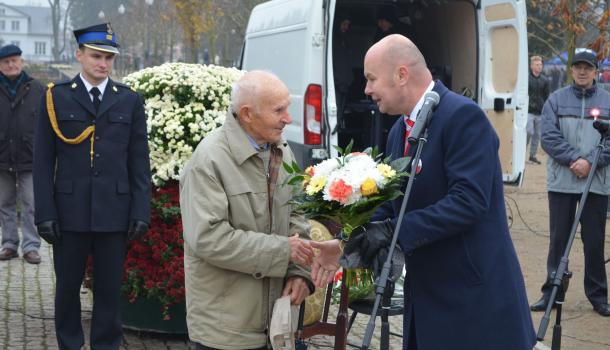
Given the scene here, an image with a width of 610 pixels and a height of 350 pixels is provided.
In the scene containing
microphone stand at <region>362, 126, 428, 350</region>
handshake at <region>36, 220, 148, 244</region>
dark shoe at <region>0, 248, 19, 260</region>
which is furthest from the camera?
dark shoe at <region>0, 248, 19, 260</region>

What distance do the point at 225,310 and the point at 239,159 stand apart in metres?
0.63

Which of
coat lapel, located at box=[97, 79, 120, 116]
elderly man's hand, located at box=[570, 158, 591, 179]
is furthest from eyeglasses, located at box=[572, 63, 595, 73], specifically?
coat lapel, located at box=[97, 79, 120, 116]

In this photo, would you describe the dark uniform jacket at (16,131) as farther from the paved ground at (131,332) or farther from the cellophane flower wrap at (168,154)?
the cellophane flower wrap at (168,154)

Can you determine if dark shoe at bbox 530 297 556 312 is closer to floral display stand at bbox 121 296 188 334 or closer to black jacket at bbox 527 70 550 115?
floral display stand at bbox 121 296 188 334

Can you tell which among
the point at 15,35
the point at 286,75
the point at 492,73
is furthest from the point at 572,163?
the point at 15,35

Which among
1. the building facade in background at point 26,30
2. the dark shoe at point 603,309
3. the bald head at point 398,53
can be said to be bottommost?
the dark shoe at point 603,309

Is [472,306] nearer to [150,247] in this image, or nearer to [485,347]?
[485,347]

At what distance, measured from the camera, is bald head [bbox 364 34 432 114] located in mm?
3590

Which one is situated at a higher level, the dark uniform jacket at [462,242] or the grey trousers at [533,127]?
the grey trousers at [533,127]

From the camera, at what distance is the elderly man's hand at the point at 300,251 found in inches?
156

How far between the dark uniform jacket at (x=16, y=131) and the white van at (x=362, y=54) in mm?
2811

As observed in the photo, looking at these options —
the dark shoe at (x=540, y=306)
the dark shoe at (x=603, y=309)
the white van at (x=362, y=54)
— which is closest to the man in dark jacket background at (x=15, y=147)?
the white van at (x=362, y=54)

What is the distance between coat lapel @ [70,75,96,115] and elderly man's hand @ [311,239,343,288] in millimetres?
2312

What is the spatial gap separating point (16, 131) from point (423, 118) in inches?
269
